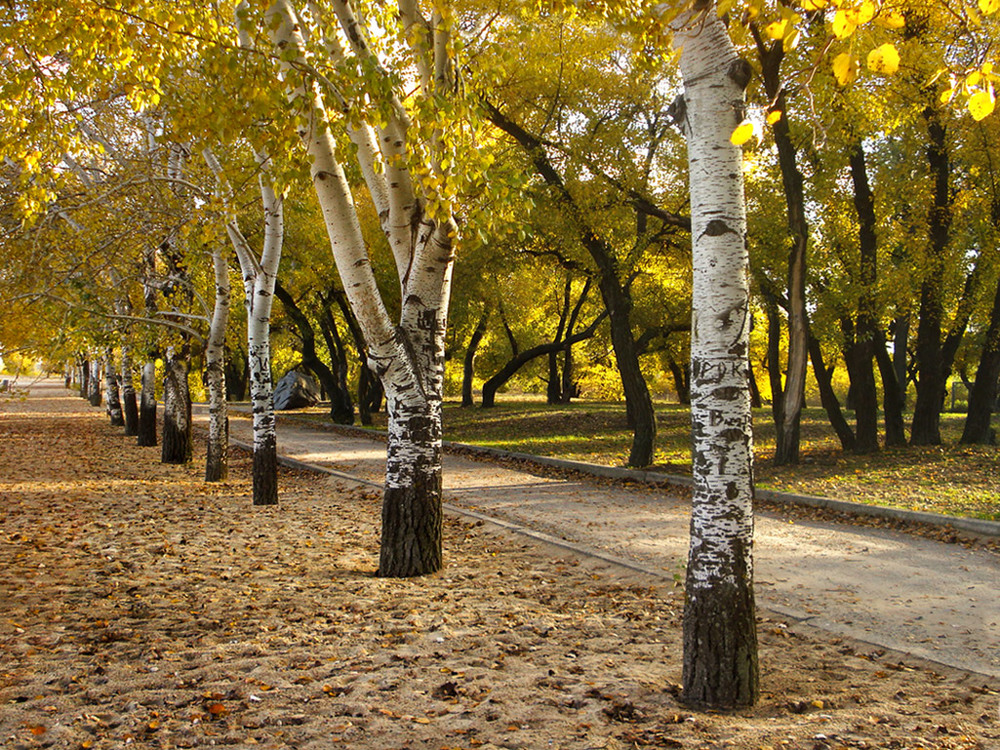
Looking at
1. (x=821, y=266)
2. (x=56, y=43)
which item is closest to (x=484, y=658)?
(x=56, y=43)

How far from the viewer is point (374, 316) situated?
20.9 feet

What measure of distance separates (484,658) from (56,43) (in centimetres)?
626

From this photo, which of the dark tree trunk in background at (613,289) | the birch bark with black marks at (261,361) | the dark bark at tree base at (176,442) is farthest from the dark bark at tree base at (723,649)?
the dark bark at tree base at (176,442)

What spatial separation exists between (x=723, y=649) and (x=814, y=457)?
11871 mm

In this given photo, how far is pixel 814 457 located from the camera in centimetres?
1476

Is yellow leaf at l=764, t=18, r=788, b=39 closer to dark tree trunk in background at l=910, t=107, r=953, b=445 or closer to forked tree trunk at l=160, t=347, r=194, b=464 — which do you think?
dark tree trunk in background at l=910, t=107, r=953, b=445

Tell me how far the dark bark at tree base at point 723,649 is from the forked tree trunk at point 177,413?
42.8 feet

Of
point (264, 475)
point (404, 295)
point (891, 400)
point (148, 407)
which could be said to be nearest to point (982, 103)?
point (404, 295)

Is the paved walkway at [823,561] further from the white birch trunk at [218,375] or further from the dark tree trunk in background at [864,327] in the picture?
the dark tree trunk in background at [864,327]

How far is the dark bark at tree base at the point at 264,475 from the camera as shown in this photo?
35.1ft

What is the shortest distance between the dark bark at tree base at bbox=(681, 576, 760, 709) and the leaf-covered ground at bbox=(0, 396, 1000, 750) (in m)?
0.12

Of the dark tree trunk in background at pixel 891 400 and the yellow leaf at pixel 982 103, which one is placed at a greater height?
the yellow leaf at pixel 982 103

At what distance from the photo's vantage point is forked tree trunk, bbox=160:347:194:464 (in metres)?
14.9

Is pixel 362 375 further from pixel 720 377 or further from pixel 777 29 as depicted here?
pixel 777 29
